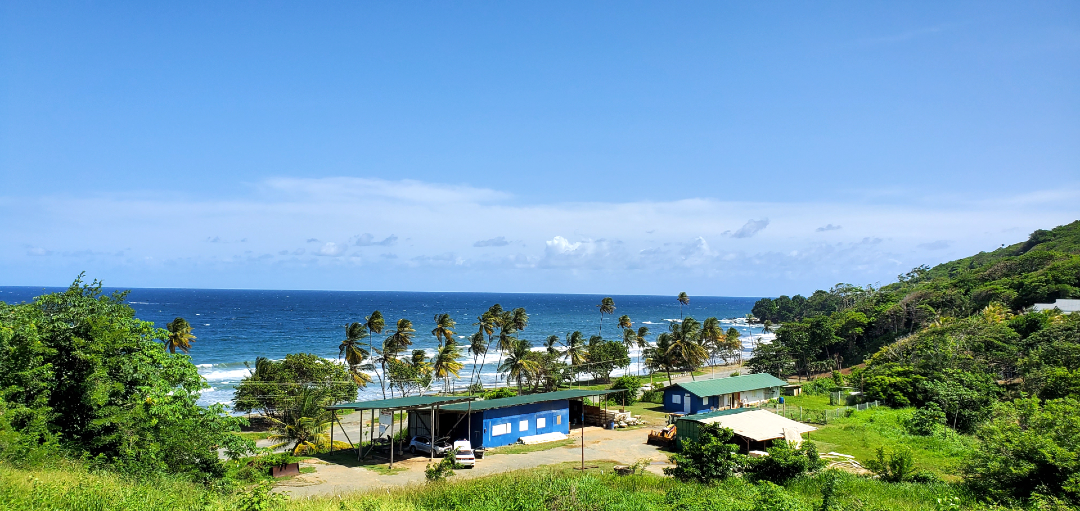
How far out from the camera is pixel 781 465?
79.0ft

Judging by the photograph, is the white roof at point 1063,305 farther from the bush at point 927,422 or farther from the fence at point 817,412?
the bush at point 927,422

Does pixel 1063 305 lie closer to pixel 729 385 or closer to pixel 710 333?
pixel 710 333

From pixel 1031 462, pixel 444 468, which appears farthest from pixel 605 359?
pixel 1031 462

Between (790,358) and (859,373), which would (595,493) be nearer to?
(859,373)

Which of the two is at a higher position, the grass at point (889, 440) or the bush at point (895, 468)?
the bush at point (895, 468)

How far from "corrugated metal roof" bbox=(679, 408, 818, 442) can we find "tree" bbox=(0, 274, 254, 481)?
22063 millimetres

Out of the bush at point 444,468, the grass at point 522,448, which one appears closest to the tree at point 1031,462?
the grass at point 522,448

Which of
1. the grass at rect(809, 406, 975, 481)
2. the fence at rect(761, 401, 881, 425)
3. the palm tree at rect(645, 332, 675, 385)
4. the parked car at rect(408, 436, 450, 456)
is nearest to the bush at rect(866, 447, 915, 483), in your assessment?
the grass at rect(809, 406, 975, 481)

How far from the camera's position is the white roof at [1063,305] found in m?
67.6

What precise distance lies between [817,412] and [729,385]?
6.39 m

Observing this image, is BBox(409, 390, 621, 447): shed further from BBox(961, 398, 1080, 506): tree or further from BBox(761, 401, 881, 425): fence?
BBox(961, 398, 1080, 506): tree

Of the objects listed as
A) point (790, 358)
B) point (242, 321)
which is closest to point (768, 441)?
point (790, 358)

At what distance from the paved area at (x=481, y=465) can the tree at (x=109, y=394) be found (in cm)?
558

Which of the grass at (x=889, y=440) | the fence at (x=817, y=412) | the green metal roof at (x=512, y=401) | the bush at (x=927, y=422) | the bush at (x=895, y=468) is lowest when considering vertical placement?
the fence at (x=817, y=412)
